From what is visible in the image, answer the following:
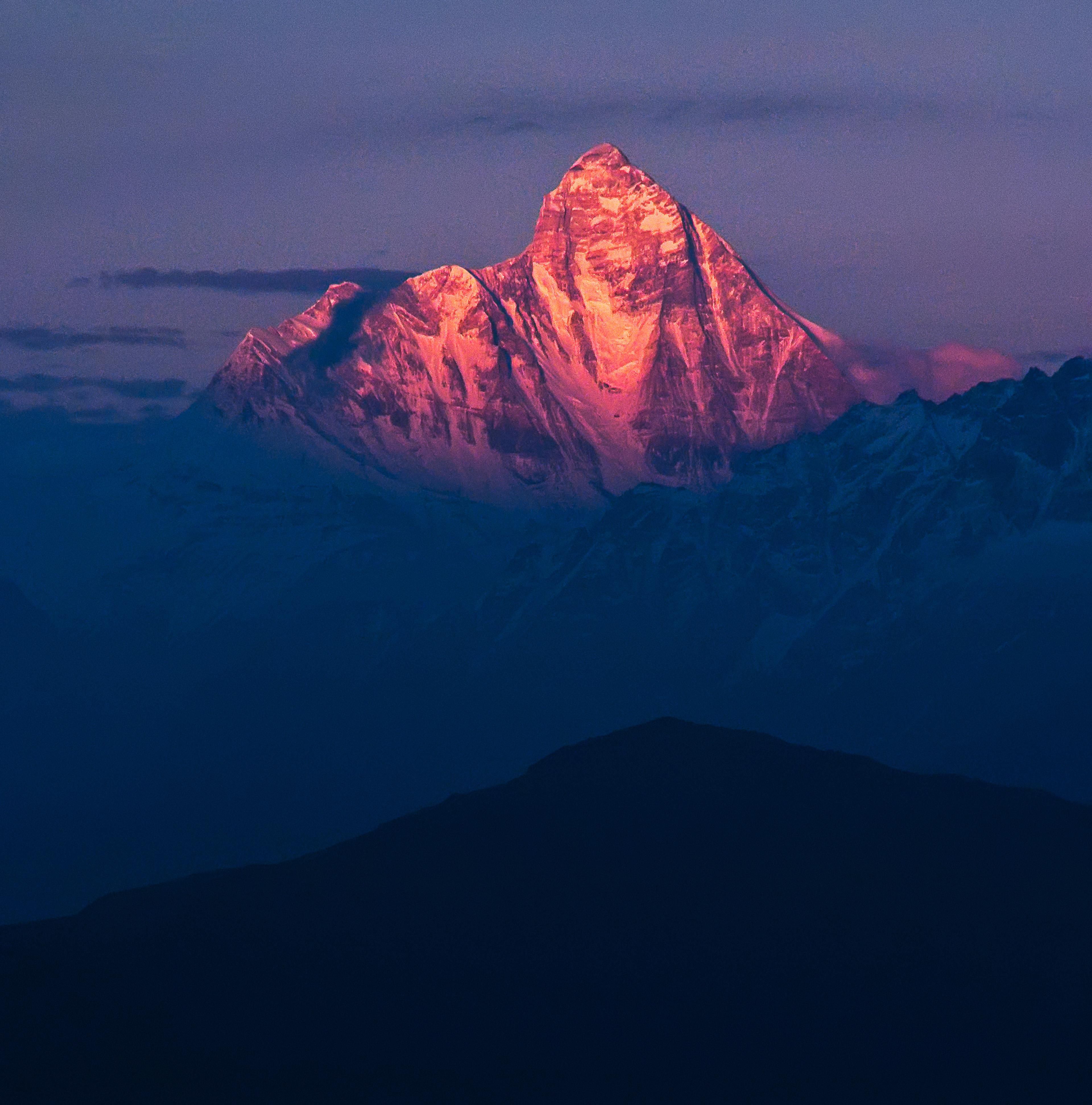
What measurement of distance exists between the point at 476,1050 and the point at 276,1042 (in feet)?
27.5

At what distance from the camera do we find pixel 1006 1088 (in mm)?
94938

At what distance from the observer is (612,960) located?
104250 mm

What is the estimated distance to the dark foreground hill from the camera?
313 ft

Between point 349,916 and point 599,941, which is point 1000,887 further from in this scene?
point 349,916

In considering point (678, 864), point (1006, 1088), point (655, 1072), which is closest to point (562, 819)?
point (678, 864)

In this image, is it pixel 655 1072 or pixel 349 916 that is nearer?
pixel 655 1072

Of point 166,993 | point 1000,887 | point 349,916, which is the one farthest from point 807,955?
point 166,993

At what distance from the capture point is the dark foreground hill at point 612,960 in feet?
313

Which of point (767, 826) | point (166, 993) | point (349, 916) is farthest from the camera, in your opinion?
point (767, 826)

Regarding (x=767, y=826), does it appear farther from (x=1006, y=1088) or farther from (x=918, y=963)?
(x=1006, y=1088)

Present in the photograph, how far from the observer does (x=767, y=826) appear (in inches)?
4579

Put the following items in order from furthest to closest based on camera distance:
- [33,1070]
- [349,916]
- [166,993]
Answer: [349,916]
[166,993]
[33,1070]

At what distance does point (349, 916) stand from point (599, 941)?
11890 millimetres

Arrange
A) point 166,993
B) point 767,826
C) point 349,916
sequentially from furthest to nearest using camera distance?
point 767,826
point 349,916
point 166,993
